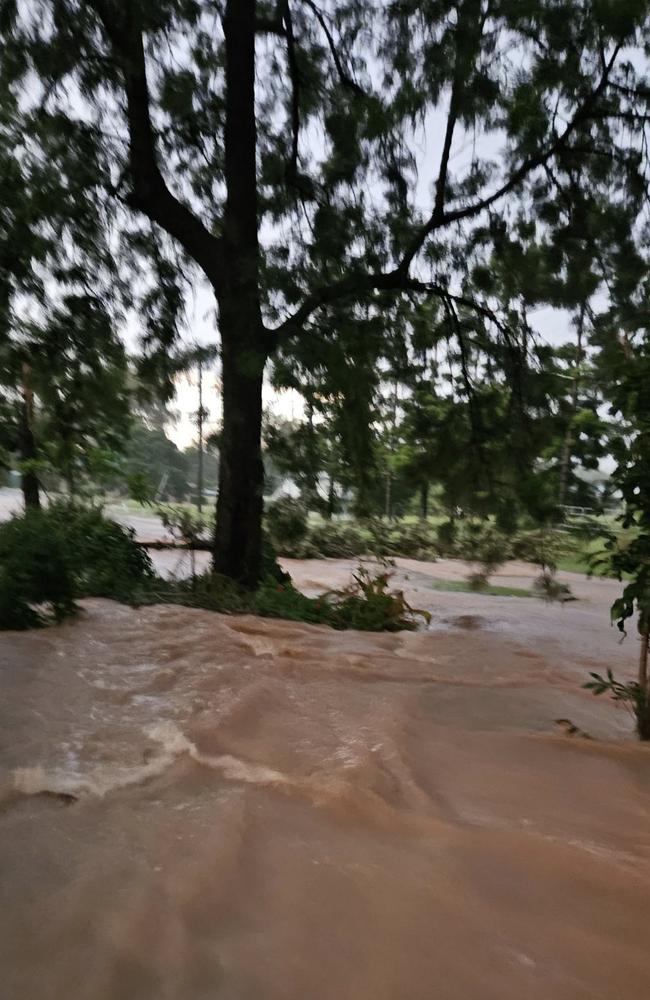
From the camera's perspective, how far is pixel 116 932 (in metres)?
1.41

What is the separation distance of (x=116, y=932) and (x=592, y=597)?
22.6 feet

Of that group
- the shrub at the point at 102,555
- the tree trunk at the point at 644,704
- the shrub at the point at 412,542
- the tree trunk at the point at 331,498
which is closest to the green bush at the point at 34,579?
the shrub at the point at 102,555

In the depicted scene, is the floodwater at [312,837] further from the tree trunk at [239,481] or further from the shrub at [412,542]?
the shrub at [412,542]

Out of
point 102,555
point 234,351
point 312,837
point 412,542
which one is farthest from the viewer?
point 412,542

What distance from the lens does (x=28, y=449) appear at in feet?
23.5

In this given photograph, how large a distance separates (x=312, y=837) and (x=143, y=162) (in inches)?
209

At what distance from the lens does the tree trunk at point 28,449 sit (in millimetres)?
6938

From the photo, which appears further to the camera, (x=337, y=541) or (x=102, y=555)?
(x=337, y=541)

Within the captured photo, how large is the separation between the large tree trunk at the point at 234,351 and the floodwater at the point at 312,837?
7.24 feet

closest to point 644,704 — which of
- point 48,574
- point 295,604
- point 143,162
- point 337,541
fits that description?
point 295,604

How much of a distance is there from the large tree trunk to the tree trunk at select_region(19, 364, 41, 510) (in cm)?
253

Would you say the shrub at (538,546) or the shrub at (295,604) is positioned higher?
the shrub at (538,546)

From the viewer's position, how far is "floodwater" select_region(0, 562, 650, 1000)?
1336mm

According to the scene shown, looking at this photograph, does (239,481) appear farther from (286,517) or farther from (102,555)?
(102,555)
